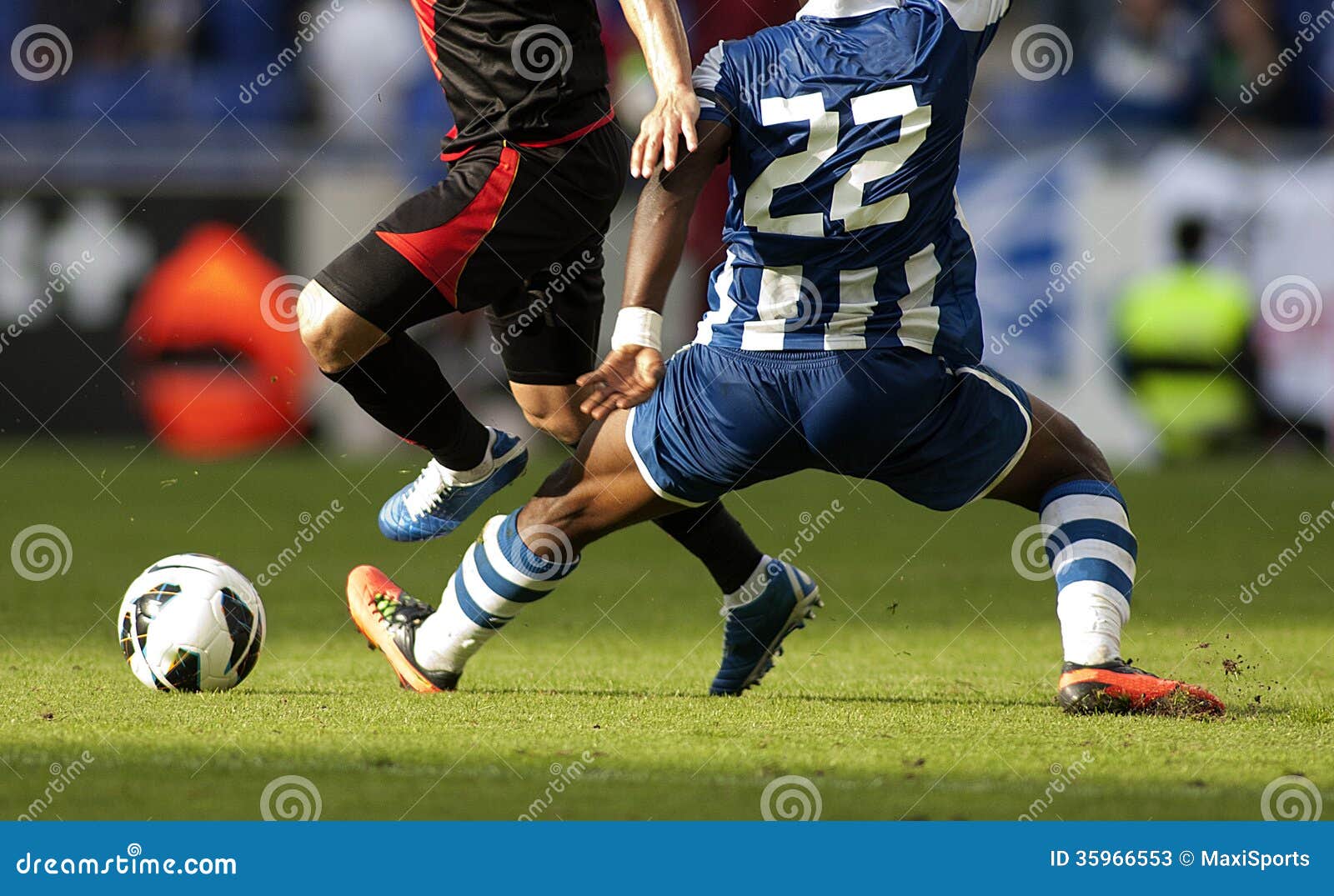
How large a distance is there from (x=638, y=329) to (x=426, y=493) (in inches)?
64.3

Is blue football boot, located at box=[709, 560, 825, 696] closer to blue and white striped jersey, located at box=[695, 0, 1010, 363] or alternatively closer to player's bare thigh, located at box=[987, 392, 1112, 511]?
player's bare thigh, located at box=[987, 392, 1112, 511]

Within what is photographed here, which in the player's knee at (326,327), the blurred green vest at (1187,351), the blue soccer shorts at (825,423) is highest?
the player's knee at (326,327)

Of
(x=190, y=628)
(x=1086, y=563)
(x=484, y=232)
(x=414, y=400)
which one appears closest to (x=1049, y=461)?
(x=1086, y=563)

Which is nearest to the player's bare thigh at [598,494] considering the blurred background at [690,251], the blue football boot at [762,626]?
the blue football boot at [762,626]

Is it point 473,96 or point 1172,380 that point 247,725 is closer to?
point 473,96

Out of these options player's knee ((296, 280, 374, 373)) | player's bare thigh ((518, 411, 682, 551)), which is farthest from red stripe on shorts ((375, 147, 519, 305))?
player's bare thigh ((518, 411, 682, 551))

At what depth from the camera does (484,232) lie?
15.0 ft

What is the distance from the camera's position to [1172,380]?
1160cm

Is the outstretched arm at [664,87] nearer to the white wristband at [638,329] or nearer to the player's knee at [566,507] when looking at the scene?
the white wristband at [638,329]

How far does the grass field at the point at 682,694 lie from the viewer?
11.2 ft

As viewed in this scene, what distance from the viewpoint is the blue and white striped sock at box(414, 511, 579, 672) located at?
14.6 ft

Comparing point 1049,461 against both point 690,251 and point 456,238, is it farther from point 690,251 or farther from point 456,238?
point 690,251

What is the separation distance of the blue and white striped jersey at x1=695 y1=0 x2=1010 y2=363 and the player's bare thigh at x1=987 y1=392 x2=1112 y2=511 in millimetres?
316

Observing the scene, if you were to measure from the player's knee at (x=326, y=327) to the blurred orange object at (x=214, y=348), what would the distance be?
23.9ft
